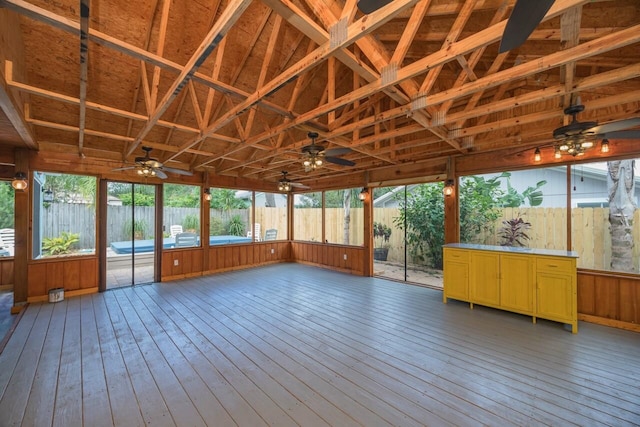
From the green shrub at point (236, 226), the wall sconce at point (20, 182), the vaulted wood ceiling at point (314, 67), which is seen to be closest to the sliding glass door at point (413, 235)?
the vaulted wood ceiling at point (314, 67)

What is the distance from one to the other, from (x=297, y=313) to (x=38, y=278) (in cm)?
533

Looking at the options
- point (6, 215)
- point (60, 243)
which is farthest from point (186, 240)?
point (6, 215)

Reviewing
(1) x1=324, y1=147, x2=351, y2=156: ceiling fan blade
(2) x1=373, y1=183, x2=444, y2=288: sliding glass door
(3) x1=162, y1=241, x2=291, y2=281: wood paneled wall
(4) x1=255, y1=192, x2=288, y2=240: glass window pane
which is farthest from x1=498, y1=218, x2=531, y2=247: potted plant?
(4) x1=255, y1=192, x2=288, y2=240: glass window pane

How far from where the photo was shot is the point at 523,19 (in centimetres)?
125

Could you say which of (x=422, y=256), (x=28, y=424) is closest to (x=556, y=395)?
(x=28, y=424)

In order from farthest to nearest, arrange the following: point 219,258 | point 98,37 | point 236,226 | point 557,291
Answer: point 236,226 → point 219,258 → point 557,291 → point 98,37

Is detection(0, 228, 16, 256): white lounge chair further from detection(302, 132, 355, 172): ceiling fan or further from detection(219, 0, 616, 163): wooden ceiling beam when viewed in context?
detection(219, 0, 616, 163): wooden ceiling beam

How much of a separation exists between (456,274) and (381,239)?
3.63 metres

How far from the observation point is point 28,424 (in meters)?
2.06

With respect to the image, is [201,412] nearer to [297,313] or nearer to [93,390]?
[93,390]

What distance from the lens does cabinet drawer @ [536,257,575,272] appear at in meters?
3.73

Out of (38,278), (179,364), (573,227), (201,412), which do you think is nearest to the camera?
(201,412)

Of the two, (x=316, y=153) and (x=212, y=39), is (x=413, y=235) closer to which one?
(x=316, y=153)

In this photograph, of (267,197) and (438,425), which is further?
(267,197)
